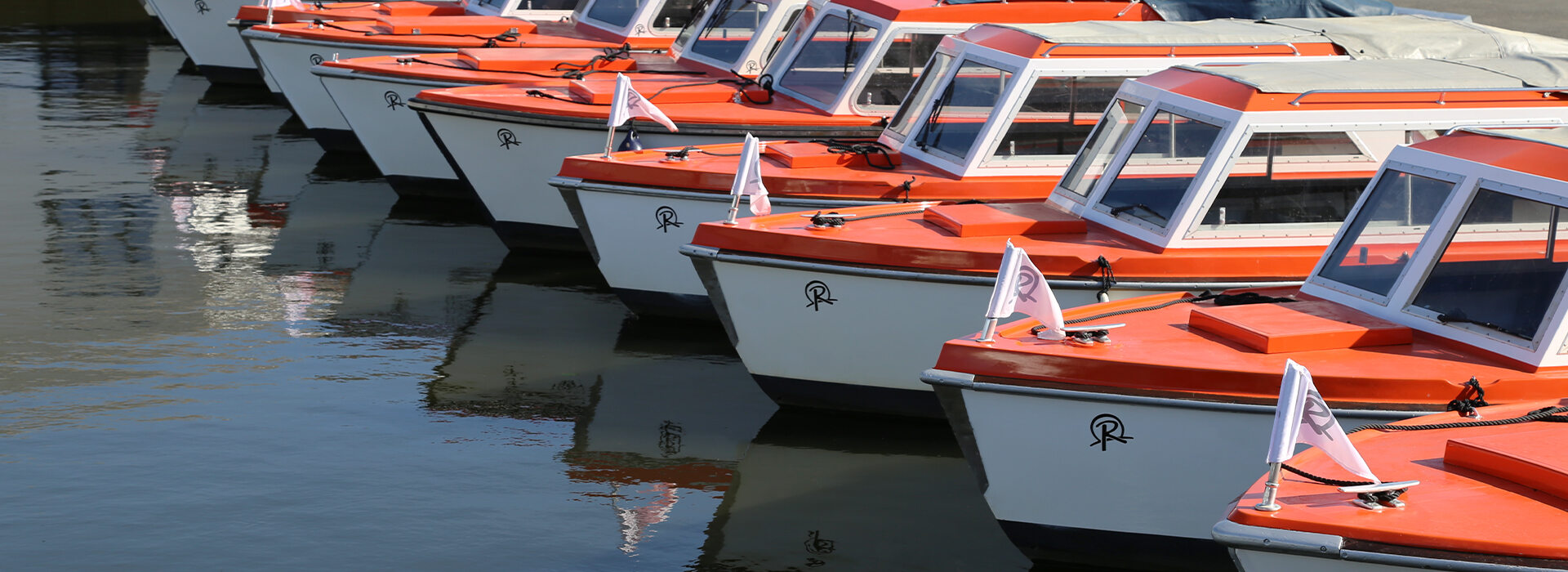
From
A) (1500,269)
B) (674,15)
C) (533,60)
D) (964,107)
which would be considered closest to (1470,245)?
(1500,269)

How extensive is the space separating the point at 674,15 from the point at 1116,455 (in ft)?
33.5

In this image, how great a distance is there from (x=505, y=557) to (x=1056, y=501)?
242 cm

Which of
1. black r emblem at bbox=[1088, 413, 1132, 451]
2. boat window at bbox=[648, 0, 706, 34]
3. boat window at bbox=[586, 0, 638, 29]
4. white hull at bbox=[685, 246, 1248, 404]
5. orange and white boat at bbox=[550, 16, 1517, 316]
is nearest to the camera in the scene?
black r emblem at bbox=[1088, 413, 1132, 451]

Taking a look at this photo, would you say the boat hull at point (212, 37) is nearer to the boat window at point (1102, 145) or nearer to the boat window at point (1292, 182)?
the boat window at point (1102, 145)

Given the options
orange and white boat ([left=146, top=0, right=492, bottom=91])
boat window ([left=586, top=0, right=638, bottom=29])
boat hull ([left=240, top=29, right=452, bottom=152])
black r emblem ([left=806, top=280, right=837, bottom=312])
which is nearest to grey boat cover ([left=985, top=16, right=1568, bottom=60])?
black r emblem ([left=806, top=280, right=837, bottom=312])

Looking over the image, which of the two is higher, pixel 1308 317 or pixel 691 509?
pixel 1308 317

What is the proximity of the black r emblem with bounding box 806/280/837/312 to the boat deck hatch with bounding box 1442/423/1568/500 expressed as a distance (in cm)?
370

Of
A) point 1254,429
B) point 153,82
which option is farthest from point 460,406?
point 153,82

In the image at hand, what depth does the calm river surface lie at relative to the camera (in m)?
7.55

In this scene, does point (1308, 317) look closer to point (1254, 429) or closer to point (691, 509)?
point (1254, 429)

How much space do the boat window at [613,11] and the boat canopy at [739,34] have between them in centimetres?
163

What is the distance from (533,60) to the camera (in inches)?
602

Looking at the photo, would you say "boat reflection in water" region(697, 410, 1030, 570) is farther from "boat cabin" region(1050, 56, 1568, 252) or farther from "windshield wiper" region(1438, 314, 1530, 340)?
"windshield wiper" region(1438, 314, 1530, 340)

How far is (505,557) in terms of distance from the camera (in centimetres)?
734
